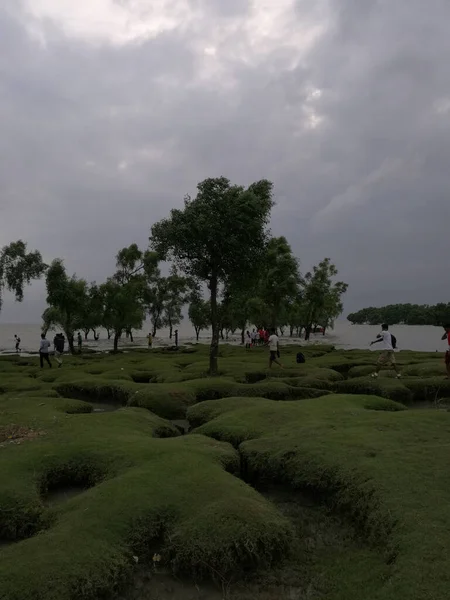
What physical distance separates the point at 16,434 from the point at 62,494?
3.88 metres

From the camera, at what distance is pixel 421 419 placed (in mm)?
12156

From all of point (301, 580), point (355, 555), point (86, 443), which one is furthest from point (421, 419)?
point (86, 443)

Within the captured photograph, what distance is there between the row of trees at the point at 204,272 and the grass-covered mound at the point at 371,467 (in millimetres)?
13399

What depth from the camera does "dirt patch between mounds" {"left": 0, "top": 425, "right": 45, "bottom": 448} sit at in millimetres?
11367

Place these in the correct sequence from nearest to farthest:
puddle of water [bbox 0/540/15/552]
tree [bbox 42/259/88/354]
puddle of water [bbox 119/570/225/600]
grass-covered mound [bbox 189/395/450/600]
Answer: grass-covered mound [bbox 189/395/450/600], puddle of water [bbox 119/570/225/600], puddle of water [bbox 0/540/15/552], tree [bbox 42/259/88/354]

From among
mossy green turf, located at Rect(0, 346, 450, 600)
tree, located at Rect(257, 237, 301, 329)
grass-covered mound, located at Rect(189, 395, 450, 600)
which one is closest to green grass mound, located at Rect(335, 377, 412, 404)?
grass-covered mound, located at Rect(189, 395, 450, 600)

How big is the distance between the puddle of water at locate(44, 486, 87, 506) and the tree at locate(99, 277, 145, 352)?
154 ft

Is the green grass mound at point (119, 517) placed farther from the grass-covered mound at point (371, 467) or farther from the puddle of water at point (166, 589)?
the grass-covered mound at point (371, 467)

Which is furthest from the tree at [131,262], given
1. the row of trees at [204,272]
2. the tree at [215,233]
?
the tree at [215,233]

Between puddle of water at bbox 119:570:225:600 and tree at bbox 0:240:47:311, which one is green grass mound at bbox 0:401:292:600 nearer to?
puddle of water at bbox 119:570:225:600

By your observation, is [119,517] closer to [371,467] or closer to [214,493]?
[214,493]

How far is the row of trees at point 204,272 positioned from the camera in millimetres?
26625

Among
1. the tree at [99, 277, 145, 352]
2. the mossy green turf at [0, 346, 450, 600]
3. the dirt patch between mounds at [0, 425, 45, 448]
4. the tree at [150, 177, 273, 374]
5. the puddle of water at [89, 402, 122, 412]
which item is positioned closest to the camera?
the mossy green turf at [0, 346, 450, 600]

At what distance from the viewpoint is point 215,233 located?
85.8ft
